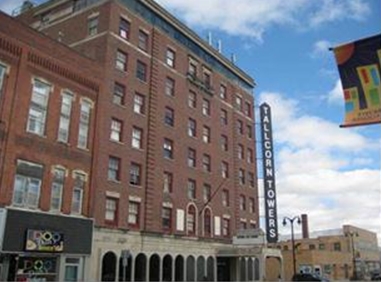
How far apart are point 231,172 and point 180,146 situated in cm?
954

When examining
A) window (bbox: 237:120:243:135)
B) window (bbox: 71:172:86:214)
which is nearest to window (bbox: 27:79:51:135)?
window (bbox: 71:172:86:214)

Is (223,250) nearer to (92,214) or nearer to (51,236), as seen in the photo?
(92,214)

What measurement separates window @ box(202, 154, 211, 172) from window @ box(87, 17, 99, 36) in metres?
16.0

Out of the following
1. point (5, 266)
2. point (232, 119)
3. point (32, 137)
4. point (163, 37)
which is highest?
point (163, 37)

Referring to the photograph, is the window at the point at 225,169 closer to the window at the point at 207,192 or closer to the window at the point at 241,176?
the window at the point at 241,176

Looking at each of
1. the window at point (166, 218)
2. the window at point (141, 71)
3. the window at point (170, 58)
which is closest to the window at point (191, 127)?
the window at point (170, 58)

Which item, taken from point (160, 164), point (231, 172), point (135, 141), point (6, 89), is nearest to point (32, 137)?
point (6, 89)

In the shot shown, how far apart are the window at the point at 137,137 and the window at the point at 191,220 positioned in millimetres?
8445

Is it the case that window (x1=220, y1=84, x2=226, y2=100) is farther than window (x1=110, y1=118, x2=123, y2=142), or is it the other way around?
window (x1=220, y1=84, x2=226, y2=100)

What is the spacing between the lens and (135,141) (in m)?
40.0

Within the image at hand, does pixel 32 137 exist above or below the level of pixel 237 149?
below

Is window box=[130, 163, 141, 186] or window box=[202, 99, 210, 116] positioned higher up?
window box=[202, 99, 210, 116]

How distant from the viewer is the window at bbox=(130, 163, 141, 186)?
38.9 m

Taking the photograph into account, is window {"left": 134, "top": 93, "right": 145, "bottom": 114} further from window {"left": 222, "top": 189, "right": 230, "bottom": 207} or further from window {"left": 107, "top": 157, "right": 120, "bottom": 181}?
window {"left": 222, "top": 189, "right": 230, "bottom": 207}
